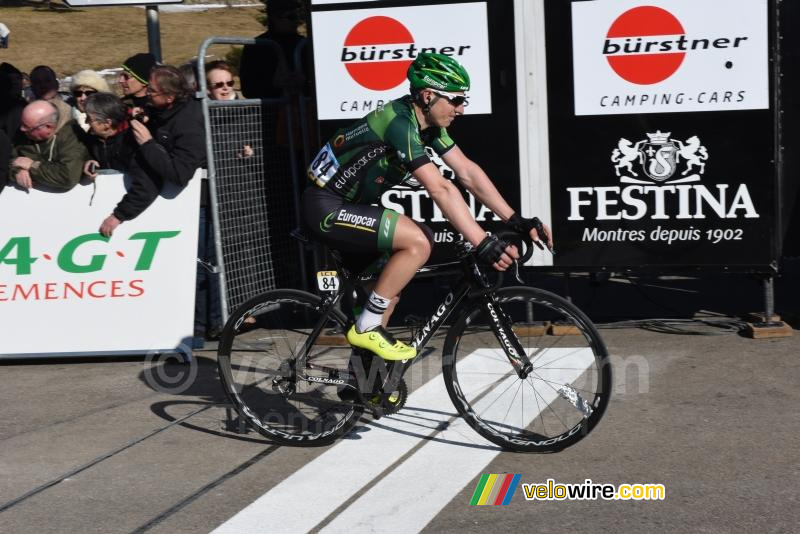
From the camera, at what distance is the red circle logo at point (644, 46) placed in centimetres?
769

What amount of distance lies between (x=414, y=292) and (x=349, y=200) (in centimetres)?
425

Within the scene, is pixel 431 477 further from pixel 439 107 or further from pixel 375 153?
pixel 439 107

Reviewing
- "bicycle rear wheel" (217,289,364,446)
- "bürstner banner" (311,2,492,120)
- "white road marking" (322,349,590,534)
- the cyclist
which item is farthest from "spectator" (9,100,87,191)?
"white road marking" (322,349,590,534)

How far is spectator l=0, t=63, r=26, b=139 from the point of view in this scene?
9.52m

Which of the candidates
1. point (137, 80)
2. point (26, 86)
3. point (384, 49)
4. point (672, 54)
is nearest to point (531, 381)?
point (672, 54)

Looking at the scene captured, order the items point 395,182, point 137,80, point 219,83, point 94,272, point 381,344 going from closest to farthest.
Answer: point 381,344, point 395,182, point 94,272, point 137,80, point 219,83

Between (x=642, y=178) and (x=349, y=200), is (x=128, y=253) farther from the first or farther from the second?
(x=642, y=178)

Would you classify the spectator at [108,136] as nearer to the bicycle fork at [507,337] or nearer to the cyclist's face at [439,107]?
the cyclist's face at [439,107]

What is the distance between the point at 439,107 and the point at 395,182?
497mm

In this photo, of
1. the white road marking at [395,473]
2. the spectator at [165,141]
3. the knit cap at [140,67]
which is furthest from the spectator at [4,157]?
the white road marking at [395,473]

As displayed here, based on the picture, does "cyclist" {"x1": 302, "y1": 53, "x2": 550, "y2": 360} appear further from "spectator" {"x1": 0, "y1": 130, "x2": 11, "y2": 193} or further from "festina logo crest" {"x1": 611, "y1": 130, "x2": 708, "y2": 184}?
"spectator" {"x1": 0, "y1": 130, "x2": 11, "y2": 193}

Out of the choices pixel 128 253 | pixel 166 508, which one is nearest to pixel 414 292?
pixel 128 253

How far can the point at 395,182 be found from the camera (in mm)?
5832

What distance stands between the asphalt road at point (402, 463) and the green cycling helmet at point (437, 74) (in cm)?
184
